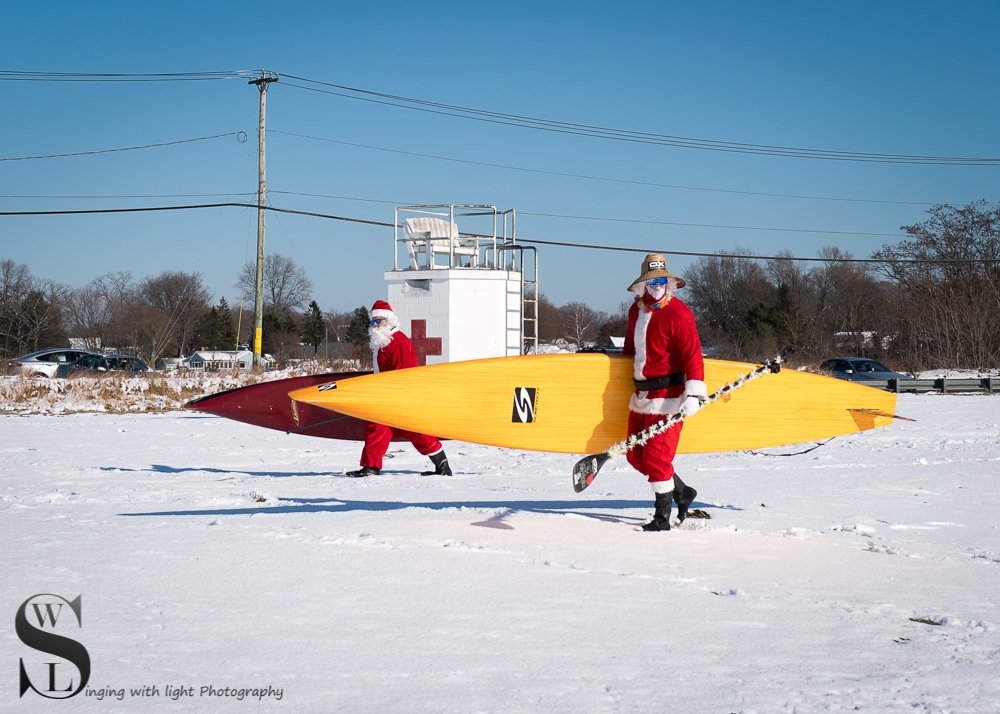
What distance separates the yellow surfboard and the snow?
0.54 metres

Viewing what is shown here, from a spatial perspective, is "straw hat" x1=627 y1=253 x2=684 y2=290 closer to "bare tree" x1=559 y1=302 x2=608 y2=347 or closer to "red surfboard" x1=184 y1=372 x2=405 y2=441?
"red surfboard" x1=184 y1=372 x2=405 y2=441

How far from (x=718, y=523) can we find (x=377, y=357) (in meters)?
3.81

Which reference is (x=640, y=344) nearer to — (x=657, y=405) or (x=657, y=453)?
(x=657, y=405)

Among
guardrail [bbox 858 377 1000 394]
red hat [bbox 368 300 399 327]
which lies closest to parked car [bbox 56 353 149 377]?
red hat [bbox 368 300 399 327]

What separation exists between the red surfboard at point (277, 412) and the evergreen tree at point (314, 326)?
38341mm

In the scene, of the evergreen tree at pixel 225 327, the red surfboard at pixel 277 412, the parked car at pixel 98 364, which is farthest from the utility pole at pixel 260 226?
the evergreen tree at pixel 225 327

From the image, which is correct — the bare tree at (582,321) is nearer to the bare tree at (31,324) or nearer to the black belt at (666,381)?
the bare tree at (31,324)

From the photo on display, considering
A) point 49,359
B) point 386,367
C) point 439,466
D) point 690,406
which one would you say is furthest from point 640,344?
point 49,359

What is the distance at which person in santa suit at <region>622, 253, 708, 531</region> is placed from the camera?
18.7 feet

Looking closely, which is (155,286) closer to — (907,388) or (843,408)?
(907,388)

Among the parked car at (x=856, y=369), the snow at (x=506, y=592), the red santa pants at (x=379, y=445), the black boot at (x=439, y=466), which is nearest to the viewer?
the snow at (x=506, y=592)

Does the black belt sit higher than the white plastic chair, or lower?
lower

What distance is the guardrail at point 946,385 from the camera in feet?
79.6

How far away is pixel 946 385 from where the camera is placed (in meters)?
24.5
